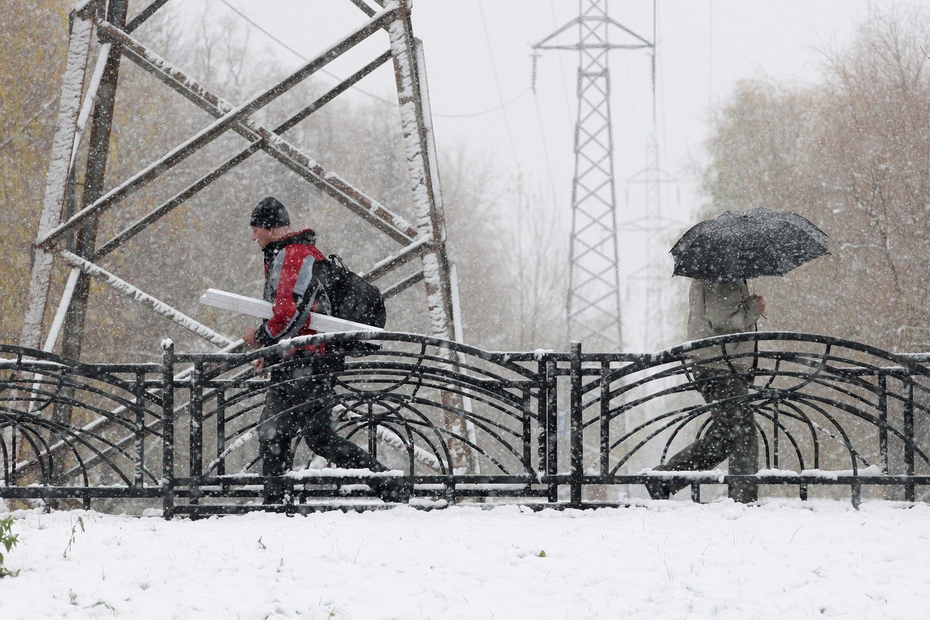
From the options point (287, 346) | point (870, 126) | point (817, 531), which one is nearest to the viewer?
point (817, 531)

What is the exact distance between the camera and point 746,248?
6430 millimetres

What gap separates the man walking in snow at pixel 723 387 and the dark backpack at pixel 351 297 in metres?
1.97

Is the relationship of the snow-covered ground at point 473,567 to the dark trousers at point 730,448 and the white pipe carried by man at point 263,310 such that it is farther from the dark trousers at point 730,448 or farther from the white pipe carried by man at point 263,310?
the white pipe carried by man at point 263,310

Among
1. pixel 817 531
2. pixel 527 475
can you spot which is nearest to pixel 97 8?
pixel 527 475

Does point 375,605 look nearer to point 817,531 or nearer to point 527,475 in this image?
point 527,475

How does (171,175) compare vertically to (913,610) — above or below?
above

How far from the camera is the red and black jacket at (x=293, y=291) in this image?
18.8 feet

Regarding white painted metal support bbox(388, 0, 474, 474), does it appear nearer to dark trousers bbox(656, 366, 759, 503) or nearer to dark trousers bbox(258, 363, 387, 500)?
dark trousers bbox(258, 363, 387, 500)

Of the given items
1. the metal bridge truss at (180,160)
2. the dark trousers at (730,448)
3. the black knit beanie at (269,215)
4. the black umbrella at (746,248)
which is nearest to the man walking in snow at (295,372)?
the black knit beanie at (269,215)

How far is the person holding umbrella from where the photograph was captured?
612 centimetres

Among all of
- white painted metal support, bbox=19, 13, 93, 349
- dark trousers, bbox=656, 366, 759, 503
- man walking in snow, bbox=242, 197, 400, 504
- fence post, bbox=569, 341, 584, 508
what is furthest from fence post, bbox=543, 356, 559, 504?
white painted metal support, bbox=19, 13, 93, 349

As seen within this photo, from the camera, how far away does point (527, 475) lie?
19.0ft

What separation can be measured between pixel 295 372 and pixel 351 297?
597mm

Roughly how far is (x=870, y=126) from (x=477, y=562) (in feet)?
52.7
